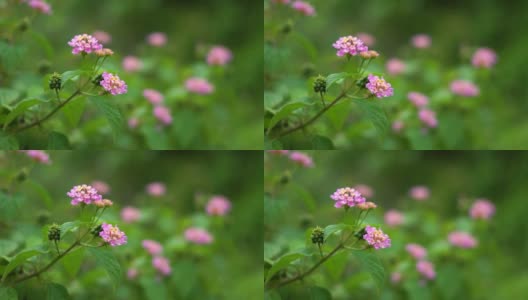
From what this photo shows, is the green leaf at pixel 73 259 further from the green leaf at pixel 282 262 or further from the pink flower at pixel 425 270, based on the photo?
the pink flower at pixel 425 270

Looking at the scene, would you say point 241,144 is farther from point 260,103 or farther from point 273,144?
point 273,144

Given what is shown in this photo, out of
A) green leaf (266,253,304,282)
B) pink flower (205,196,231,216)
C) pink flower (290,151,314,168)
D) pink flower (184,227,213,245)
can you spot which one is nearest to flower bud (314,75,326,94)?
pink flower (290,151,314,168)

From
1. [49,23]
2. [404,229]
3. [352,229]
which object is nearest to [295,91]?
[352,229]

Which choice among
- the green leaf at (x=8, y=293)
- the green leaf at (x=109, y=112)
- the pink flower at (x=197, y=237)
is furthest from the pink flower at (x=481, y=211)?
the green leaf at (x=8, y=293)

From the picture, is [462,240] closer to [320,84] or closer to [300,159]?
[300,159]

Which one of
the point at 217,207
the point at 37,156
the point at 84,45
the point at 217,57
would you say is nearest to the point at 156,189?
the point at 217,207

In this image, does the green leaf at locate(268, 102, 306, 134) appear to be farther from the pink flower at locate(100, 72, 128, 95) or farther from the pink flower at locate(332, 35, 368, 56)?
the pink flower at locate(100, 72, 128, 95)
